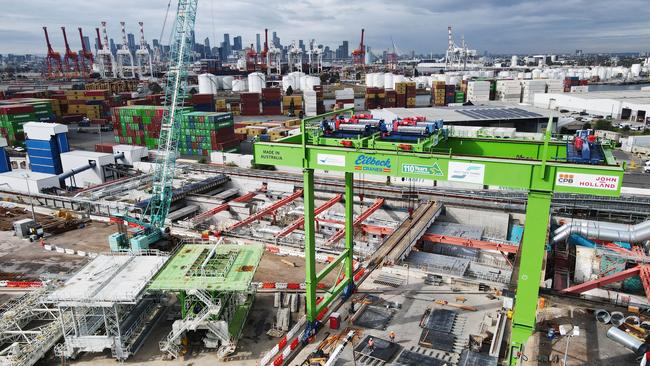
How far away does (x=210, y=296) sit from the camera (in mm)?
19922

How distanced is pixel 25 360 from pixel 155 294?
6.43 m

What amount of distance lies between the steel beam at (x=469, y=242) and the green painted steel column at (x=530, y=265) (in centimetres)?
1736

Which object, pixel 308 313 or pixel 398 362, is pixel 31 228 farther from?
pixel 398 362

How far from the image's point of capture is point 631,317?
67.8 ft

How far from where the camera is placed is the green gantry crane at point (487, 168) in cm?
1403

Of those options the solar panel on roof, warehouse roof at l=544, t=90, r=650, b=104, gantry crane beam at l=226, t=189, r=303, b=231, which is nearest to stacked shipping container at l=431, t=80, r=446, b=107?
warehouse roof at l=544, t=90, r=650, b=104

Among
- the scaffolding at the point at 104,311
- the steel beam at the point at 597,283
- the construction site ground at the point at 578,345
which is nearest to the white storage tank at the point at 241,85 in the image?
the scaffolding at the point at 104,311

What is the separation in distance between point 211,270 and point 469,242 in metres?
21.1

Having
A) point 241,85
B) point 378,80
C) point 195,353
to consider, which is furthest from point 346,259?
point 241,85

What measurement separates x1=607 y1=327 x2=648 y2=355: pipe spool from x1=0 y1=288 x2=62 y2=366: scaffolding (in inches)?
1028

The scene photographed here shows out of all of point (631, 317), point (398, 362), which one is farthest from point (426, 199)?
point (398, 362)

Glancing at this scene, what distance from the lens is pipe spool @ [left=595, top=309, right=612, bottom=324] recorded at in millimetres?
20609

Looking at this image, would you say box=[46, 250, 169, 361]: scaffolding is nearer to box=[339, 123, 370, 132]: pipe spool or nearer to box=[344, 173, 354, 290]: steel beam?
box=[344, 173, 354, 290]: steel beam

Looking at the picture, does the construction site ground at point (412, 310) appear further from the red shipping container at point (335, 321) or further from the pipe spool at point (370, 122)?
the pipe spool at point (370, 122)
